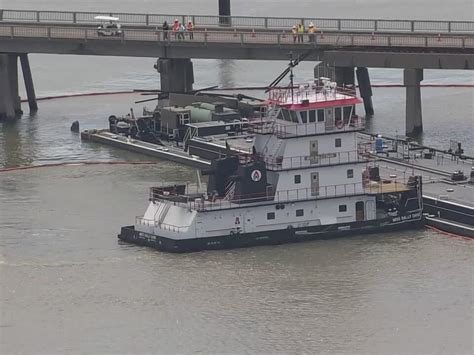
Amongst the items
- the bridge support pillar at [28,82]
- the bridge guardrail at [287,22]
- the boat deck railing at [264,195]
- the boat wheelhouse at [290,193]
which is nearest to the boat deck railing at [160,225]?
the boat wheelhouse at [290,193]

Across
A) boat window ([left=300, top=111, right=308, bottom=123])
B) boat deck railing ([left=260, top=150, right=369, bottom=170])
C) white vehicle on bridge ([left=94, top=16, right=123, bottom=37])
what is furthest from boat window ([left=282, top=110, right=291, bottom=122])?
white vehicle on bridge ([left=94, top=16, right=123, bottom=37])

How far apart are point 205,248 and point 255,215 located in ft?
7.86

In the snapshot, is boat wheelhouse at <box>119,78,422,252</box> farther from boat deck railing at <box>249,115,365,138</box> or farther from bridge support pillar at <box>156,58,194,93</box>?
bridge support pillar at <box>156,58,194,93</box>

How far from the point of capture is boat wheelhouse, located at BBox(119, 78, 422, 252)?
70875mm

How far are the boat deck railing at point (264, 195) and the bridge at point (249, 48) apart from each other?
883 inches

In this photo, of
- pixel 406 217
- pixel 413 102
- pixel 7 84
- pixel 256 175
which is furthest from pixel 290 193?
pixel 7 84

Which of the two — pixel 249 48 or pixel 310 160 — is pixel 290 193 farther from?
pixel 249 48

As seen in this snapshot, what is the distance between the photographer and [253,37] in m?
103

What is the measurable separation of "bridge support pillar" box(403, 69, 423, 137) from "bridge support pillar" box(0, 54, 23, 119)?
22.6 m

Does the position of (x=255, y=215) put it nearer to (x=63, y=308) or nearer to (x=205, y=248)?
(x=205, y=248)

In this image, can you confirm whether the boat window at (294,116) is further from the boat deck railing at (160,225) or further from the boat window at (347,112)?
the boat deck railing at (160,225)

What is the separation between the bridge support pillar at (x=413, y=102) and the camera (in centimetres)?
9681

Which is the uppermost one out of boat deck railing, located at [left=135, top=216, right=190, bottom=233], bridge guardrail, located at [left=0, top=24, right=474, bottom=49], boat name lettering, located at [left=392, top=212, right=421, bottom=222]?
bridge guardrail, located at [left=0, top=24, right=474, bottom=49]

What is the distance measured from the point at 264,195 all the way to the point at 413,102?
26.6 m
